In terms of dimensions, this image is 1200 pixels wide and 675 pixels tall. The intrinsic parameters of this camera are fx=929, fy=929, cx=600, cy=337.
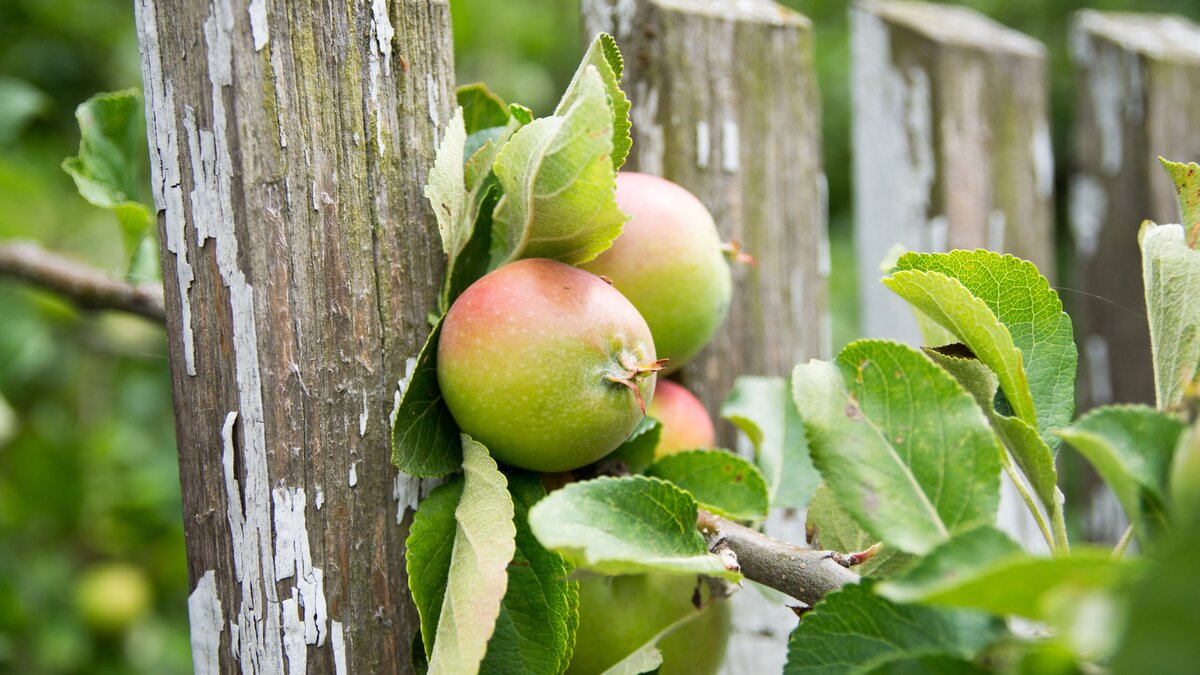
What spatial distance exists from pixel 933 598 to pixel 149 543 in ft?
4.76

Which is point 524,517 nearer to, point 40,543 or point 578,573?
point 578,573

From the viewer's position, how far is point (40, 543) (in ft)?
4.78

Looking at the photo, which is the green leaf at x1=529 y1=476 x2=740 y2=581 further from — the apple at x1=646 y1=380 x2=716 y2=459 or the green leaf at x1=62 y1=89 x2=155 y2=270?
the green leaf at x1=62 y1=89 x2=155 y2=270

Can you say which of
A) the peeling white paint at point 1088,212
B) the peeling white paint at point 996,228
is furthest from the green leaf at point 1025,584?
the peeling white paint at point 1088,212

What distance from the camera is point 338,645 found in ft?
1.99

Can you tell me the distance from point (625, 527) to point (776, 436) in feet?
1.19

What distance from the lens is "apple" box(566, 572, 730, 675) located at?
682 millimetres

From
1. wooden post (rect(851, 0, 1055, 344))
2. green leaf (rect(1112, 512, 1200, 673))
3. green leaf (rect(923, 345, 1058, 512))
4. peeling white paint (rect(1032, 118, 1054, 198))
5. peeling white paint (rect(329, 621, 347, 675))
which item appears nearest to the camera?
green leaf (rect(1112, 512, 1200, 673))

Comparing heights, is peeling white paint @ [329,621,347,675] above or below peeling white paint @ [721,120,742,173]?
below

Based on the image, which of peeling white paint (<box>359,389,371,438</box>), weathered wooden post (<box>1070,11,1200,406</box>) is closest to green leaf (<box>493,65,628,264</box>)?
peeling white paint (<box>359,389,371,438</box>)

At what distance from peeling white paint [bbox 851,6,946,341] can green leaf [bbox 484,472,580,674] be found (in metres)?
0.79

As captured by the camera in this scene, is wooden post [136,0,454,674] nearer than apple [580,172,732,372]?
Yes

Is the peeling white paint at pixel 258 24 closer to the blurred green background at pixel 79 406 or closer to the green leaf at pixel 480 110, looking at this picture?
the green leaf at pixel 480 110

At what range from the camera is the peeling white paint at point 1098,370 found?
5.18ft
